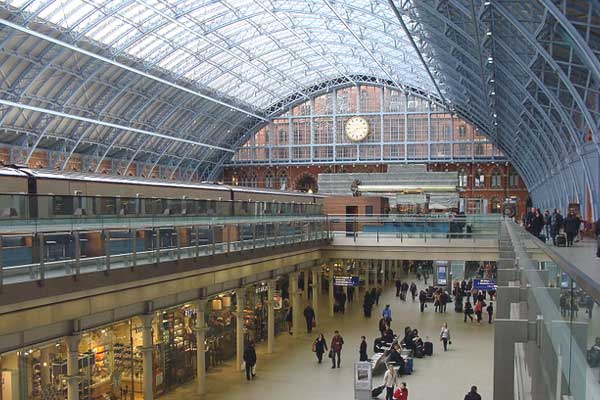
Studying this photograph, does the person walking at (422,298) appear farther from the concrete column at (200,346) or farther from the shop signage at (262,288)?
the concrete column at (200,346)

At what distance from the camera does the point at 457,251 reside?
114ft

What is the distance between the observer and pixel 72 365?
1478cm

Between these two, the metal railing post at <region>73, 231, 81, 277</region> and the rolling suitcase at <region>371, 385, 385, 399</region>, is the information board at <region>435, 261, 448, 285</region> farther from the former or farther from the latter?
the metal railing post at <region>73, 231, 81, 277</region>

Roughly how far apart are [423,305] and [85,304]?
2742 centimetres

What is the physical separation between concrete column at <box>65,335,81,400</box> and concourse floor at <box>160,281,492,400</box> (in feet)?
21.4

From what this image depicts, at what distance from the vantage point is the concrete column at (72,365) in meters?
14.6

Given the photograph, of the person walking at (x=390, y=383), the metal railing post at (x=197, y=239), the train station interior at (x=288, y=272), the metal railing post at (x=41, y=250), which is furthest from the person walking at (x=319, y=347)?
the metal railing post at (x=41, y=250)

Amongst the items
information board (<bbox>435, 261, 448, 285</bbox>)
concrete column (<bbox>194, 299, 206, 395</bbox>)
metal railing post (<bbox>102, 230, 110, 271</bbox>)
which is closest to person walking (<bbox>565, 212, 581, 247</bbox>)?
concrete column (<bbox>194, 299, 206, 395</bbox>)

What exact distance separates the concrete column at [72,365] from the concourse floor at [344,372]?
6.51 metres

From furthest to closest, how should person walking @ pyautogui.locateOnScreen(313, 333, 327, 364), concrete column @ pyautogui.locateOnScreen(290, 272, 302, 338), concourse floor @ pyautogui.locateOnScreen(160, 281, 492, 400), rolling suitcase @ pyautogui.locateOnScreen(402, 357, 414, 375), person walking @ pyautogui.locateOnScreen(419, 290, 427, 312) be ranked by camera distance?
person walking @ pyautogui.locateOnScreen(419, 290, 427, 312), concrete column @ pyautogui.locateOnScreen(290, 272, 302, 338), person walking @ pyautogui.locateOnScreen(313, 333, 327, 364), rolling suitcase @ pyautogui.locateOnScreen(402, 357, 414, 375), concourse floor @ pyautogui.locateOnScreen(160, 281, 492, 400)

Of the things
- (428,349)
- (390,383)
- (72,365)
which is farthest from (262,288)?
(72,365)

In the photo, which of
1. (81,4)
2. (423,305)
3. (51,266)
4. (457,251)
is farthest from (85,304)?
(81,4)

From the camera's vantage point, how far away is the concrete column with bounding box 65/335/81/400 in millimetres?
14594

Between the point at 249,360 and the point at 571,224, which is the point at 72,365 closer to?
the point at 249,360
